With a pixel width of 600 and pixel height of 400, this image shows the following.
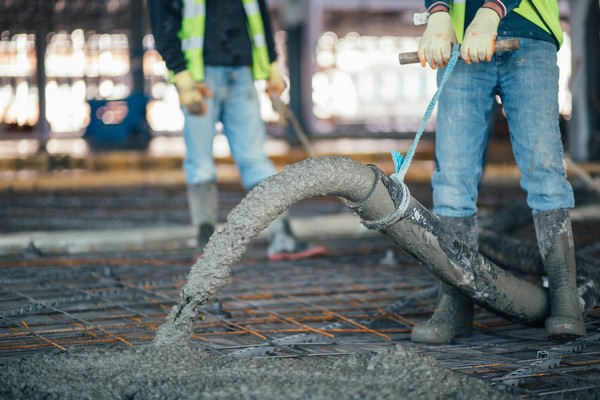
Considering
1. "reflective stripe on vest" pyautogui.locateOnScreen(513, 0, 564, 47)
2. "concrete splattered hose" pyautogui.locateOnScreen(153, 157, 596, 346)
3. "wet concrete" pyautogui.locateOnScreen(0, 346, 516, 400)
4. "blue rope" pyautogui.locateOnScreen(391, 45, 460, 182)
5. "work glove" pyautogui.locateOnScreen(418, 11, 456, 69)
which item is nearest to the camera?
"wet concrete" pyautogui.locateOnScreen(0, 346, 516, 400)

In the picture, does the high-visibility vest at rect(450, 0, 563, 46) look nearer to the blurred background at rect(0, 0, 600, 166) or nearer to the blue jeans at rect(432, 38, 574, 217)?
the blue jeans at rect(432, 38, 574, 217)

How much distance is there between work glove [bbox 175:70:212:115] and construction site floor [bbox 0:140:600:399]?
0.72 metres

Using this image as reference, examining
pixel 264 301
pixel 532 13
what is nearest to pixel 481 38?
pixel 532 13

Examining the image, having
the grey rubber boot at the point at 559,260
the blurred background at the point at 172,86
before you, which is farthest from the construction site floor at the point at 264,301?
the blurred background at the point at 172,86

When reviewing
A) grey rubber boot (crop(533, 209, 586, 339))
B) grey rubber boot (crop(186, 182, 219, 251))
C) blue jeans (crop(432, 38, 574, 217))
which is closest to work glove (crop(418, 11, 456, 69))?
→ blue jeans (crop(432, 38, 574, 217))

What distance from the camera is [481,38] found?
245 cm

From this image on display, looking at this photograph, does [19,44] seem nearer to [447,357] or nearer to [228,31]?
[228,31]

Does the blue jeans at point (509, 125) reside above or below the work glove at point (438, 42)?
below

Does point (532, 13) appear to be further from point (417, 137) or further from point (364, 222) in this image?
point (364, 222)

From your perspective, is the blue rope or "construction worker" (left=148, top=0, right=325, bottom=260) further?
"construction worker" (left=148, top=0, right=325, bottom=260)

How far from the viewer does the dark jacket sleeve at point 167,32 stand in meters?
3.85

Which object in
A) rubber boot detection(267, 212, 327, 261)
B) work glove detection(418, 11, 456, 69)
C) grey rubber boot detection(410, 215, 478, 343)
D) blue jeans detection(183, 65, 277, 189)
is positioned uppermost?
work glove detection(418, 11, 456, 69)

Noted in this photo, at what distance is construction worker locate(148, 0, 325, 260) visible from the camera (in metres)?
3.88

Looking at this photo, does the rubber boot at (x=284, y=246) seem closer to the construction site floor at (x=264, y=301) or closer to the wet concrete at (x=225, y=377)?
the construction site floor at (x=264, y=301)
